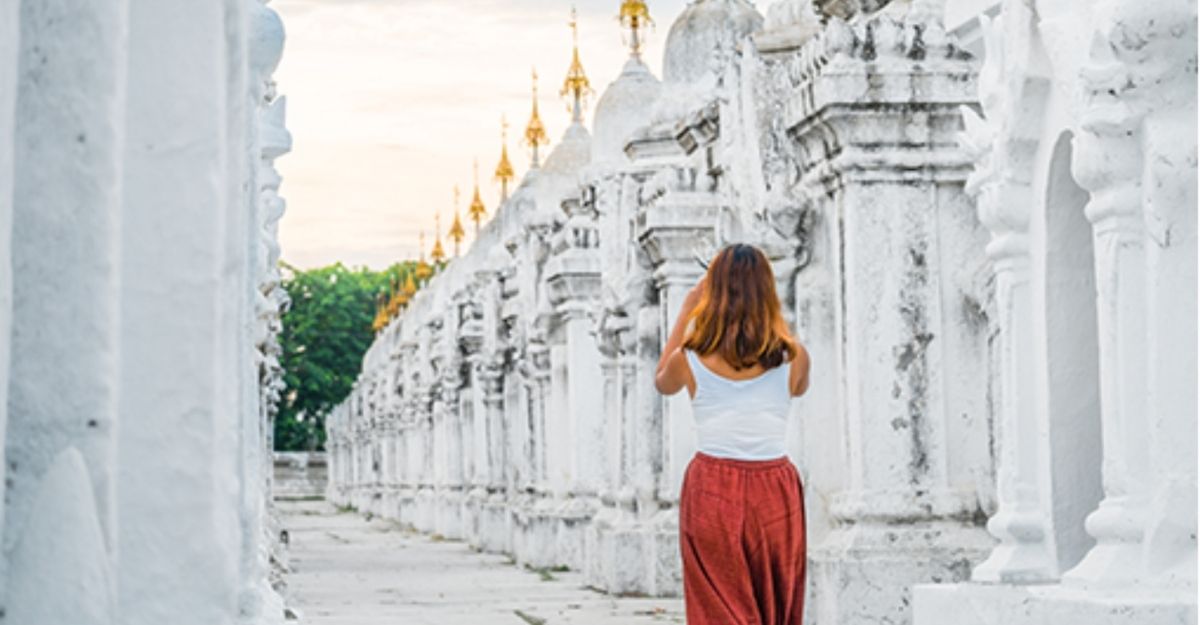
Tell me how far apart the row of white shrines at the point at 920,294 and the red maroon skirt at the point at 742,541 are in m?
0.60

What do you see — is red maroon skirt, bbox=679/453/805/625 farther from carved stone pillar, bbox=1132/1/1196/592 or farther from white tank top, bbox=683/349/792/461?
carved stone pillar, bbox=1132/1/1196/592

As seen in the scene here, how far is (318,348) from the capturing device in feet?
284

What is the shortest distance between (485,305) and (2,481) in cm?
2510

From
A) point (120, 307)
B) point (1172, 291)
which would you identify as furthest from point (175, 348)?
point (1172, 291)

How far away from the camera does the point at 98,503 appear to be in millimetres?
2281

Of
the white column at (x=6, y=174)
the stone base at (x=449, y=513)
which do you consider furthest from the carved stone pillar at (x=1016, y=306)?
the stone base at (x=449, y=513)

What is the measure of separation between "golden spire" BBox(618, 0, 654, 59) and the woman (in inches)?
503

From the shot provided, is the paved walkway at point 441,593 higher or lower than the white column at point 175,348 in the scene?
lower

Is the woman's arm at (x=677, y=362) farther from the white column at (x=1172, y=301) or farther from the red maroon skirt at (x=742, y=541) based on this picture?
the white column at (x=1172, y=301)

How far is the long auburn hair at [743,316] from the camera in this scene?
6973 mm

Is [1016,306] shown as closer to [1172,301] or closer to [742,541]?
[742,541]

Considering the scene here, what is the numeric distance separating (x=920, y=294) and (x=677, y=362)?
3.48m

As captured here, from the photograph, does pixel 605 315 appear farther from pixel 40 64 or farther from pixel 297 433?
pixel 297 433

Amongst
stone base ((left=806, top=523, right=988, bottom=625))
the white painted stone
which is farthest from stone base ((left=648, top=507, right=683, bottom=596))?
the white painted stone
